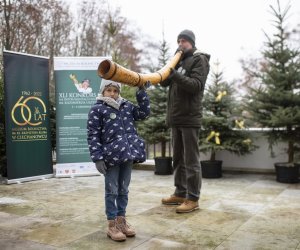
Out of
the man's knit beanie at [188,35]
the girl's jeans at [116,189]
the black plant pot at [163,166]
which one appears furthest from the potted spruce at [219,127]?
the girl's jeans at [116,189]

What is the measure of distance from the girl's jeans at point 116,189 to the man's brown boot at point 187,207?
0.85 meters

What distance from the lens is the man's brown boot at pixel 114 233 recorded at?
2.88 m

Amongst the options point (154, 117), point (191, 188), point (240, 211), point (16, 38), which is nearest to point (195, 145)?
point (191, 188)

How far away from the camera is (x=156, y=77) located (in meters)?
3.30

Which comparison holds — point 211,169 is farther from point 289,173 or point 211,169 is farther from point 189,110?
point 189,110

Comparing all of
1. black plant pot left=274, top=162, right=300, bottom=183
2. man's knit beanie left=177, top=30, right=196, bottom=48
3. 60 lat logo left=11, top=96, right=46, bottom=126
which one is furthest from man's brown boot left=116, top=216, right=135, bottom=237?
black plant pot left=274, top=162, right=300, bottom=183

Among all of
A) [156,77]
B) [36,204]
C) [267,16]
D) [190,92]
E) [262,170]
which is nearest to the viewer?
[156,77]

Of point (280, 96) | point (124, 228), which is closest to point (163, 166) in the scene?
point (280, 96)

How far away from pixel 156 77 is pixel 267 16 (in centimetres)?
351

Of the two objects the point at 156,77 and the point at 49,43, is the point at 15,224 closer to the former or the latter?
the point at 156,77

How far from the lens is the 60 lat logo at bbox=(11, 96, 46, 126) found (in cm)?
572

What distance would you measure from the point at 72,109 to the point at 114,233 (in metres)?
3.70

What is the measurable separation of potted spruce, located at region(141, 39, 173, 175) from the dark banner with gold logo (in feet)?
6.06

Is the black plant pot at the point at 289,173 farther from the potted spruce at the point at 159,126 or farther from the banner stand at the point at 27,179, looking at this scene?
the banner stand at the point at 27,179
